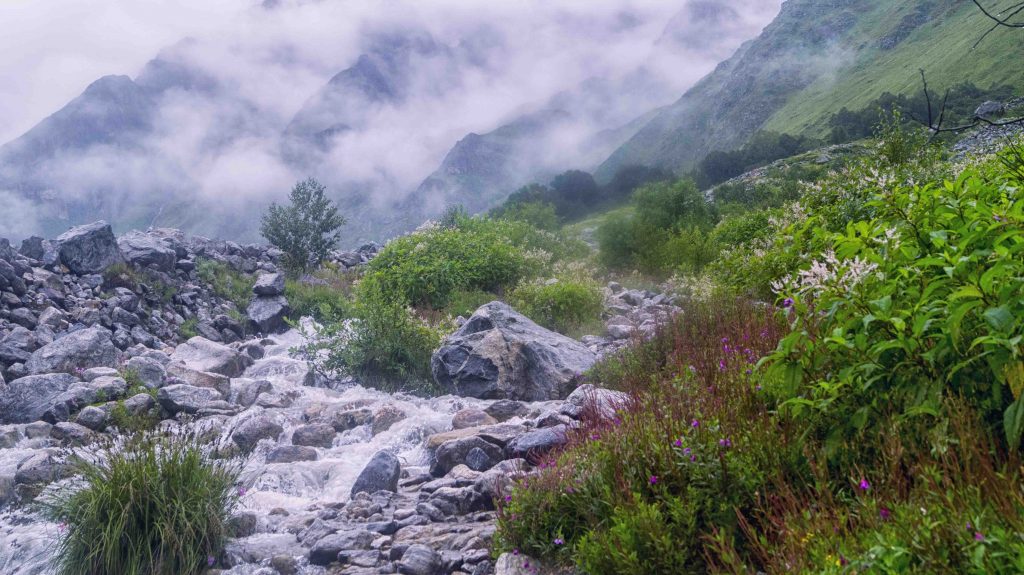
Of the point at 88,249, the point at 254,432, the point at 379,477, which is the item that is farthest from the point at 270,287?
the point at 379,477

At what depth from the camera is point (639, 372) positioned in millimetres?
8164

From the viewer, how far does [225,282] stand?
2103 cm

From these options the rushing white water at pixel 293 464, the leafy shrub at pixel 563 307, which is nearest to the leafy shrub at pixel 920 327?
the rushing white water at pixel 293 464

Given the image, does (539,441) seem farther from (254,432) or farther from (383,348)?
(383,348)

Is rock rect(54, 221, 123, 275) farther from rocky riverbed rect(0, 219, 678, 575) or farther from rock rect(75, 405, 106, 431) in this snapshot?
rock rect(75, 405, 106, 431)

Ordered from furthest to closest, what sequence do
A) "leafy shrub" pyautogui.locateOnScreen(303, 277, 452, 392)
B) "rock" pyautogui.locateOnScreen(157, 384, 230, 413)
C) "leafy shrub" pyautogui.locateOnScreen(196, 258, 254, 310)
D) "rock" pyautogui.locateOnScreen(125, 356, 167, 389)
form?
"leafy shrub" pyautogui.locateOnScreen(196, 258, 254, 310), "leafy shrub" pyautogui.locateOnScreen(303, 277, 452, 392), "rock" pyautogui.locateOnScreen(125, 356, 167, 389), "rock" pyautogui.locateOnScreen(157, 384, 230, 413)

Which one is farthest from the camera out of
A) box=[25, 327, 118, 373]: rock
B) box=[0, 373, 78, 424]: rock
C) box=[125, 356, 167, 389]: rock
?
box=[25, 327, 118, 373]: rock

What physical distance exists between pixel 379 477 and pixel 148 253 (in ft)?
52.6

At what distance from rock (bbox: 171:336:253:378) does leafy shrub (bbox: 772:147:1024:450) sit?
466 inches

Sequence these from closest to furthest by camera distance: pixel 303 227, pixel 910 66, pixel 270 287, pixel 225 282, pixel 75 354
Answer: pixel 75 354 < pixel 270 287 < pixel 225 282 < pixel 303 227 < pixel 910 66

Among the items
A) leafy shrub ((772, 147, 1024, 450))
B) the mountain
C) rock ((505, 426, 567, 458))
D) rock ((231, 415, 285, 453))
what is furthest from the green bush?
the mountain

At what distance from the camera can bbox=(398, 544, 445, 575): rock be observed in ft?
15.9

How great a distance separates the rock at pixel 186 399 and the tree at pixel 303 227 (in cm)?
1453

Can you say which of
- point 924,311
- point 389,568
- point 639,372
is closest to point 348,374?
point 639,372
